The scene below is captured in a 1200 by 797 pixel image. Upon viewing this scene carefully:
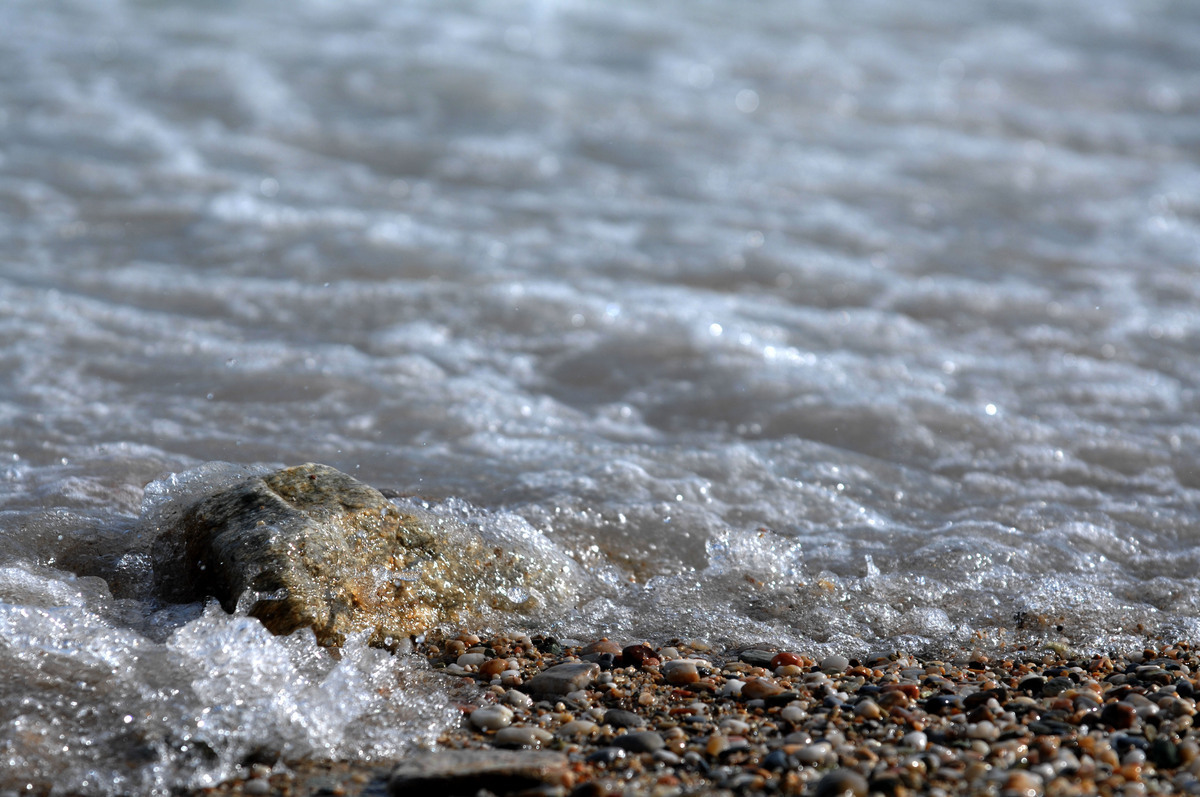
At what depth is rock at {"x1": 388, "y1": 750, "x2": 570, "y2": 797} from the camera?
202 centimetres

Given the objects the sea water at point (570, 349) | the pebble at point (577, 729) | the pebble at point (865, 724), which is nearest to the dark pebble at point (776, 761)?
the pebble at point (865, 724)

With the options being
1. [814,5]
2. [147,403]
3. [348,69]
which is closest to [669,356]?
[147,403]

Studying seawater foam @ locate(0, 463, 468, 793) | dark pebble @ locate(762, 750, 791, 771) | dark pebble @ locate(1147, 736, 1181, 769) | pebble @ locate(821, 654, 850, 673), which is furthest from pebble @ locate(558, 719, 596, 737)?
dark pebble @ locate(1147, 736, 1181, 769)

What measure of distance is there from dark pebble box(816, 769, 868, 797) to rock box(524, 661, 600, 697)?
2.01 feet

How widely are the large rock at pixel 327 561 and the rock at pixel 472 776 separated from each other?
20.3 inches

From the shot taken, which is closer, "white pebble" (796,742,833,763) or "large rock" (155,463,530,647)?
"white pebble" (796,742,833,763)

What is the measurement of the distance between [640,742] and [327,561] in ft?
2.84

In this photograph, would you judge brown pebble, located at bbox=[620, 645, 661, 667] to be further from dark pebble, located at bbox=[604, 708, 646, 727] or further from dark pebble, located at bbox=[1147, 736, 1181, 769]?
dark pebble, located at bbox=[1147, 736, 1181, 769]

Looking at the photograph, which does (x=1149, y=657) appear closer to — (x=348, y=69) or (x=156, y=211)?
(x=156, y=211)

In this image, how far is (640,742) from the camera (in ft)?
7.22

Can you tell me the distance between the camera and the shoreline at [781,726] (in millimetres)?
2045

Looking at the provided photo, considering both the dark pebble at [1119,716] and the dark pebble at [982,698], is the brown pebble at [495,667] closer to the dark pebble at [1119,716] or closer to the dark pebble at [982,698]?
the dark pebble at [982,698]

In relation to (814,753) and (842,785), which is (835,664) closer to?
(814,753)

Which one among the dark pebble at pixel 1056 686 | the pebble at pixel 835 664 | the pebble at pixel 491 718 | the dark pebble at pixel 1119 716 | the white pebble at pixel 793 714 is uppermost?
the dark pebble at pixel 1119 716
